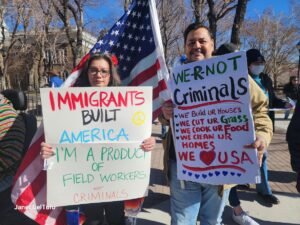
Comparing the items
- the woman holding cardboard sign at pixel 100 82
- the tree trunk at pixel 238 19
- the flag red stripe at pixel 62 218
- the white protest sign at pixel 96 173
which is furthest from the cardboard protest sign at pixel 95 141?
the tree trunk at pixel 238 19

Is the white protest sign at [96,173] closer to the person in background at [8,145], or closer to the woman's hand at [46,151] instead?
the woman's hand at [46,151]

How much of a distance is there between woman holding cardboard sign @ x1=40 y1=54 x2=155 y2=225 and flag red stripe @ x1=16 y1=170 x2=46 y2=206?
15.6 inches

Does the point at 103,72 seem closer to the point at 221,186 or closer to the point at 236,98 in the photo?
the point at 236,98

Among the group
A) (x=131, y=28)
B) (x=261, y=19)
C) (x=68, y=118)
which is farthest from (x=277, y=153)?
(x=261, y=19)

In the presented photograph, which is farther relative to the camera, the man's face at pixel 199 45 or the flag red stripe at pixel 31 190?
the flag red stripe at pixel 31 190

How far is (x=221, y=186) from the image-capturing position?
2523 mm

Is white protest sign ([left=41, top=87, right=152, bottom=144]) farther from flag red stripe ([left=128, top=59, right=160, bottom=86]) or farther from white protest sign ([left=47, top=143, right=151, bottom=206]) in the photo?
flag red stripe ([left=128, top=59, right=160, bottom=86])

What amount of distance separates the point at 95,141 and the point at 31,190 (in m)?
0.70

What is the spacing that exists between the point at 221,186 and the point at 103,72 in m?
1.26

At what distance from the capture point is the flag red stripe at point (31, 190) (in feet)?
8.95

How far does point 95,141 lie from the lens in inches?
101

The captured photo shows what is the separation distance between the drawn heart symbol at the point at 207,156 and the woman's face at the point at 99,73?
946mm

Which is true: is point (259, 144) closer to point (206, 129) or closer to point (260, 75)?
point (206, 129)

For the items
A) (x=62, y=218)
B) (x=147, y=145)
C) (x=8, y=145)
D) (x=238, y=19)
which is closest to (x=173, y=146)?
(x=147, y=145)
